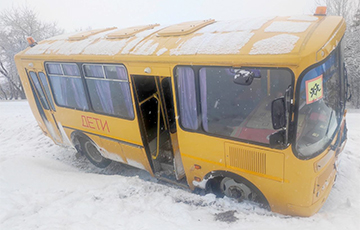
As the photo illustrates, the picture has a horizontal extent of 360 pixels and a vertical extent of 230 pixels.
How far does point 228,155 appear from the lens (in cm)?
378

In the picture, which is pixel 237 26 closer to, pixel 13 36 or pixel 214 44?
pixel 214 44

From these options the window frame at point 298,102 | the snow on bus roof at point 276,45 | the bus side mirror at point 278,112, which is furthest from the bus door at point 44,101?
the window frame at point 298,102

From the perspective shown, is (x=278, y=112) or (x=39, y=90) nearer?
(x=278, y=112)

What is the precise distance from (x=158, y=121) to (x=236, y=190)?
197 centimetres

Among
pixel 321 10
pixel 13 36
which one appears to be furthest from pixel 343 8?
pixel 13 36

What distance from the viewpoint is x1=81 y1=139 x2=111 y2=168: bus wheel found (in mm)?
6516

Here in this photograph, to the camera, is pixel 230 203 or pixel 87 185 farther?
pixel 87 185

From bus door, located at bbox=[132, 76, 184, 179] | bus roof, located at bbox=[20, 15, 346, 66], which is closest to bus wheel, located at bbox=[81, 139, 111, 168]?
bus door, located at bbox=[132, 76, 184, 179]

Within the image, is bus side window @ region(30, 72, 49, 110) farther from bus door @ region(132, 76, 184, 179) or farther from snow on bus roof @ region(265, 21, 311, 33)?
snow on bus roof @ region(265, 21, 311, 33)

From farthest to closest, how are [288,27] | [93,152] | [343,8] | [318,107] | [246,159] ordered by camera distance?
1. [343,8]
2. [93,152]
3. [246,159]
4. [288,27]
5. [318,107]

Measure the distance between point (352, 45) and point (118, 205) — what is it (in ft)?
76.3

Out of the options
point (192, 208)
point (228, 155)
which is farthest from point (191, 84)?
point (192, 208)

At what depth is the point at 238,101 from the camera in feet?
11.5

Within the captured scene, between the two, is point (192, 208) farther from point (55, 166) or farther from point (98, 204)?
point (55, 166)
